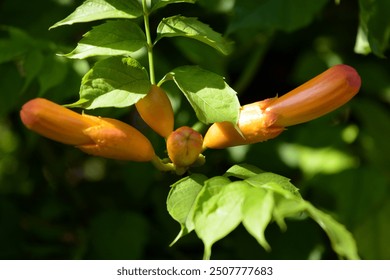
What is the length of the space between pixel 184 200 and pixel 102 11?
66cm

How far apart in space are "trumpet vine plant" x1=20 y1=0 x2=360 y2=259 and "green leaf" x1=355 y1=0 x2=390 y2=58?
0.67 m

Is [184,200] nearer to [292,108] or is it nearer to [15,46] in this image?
[292,108]

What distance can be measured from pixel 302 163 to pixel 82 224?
1405 mm

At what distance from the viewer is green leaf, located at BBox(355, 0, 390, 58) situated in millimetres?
2721

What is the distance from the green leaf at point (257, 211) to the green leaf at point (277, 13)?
4.50 ft

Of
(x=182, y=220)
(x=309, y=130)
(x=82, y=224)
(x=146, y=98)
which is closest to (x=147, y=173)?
(x=82, y=224)

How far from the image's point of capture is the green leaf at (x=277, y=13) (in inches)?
119

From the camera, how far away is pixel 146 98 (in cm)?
220

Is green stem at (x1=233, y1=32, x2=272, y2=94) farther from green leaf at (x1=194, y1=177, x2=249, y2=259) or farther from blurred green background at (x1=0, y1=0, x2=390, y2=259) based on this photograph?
green leaf at (x1=194, y1=177, x2=249, y2=259)

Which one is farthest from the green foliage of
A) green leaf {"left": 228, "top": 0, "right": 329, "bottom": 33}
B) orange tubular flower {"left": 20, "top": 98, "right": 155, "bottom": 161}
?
green leaf {"left": 228, "top": 0, "right": 329, "bottom": 33}

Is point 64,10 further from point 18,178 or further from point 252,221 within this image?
point 252,221

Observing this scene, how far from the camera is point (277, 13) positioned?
307 cm

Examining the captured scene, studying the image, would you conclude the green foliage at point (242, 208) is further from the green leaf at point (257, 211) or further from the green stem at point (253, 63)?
the green stem at point (253, 63)
